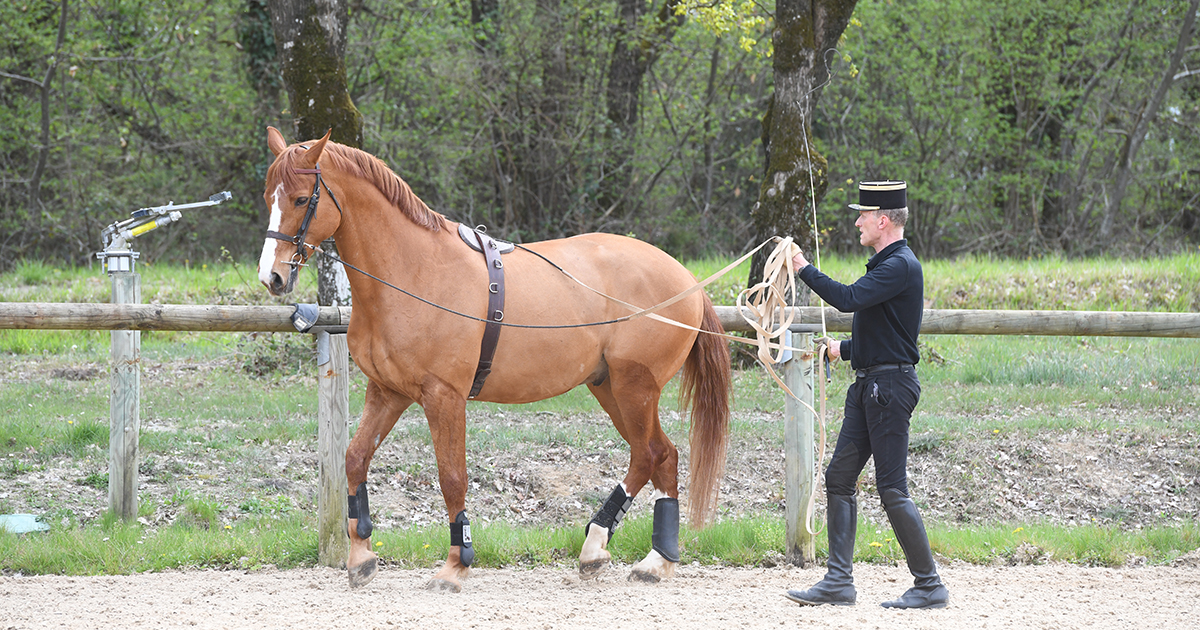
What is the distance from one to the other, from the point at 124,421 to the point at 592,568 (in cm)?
278

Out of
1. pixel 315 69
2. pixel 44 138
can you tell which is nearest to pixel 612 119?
pixel 315 69

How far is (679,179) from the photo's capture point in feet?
61.0

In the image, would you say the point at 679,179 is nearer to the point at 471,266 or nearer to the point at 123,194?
the point at 123,194

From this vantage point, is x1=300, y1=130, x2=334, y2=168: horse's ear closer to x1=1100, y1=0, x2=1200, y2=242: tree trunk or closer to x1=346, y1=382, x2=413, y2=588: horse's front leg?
x1=346, y1=382, x2=413, y2=588: horse's front leg

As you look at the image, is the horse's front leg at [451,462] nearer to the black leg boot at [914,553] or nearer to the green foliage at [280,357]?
the black leg boot at [914,553]

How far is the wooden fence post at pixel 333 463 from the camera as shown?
4855 mm

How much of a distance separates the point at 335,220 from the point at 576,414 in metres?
4.38

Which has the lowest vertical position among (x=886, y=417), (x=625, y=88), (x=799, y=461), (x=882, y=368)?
(x=799, y=461)

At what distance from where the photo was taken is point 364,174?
171 inches

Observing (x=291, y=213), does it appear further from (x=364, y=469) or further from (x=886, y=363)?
(x=886, y=363)

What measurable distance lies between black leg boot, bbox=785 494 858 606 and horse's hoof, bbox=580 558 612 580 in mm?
946

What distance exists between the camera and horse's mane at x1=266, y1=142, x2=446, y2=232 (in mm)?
4004

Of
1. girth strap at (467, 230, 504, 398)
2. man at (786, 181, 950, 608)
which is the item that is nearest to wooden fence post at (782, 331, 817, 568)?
man at (786, 181, 950, 608)

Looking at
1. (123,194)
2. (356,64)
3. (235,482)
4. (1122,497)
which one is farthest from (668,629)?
(123,194)
